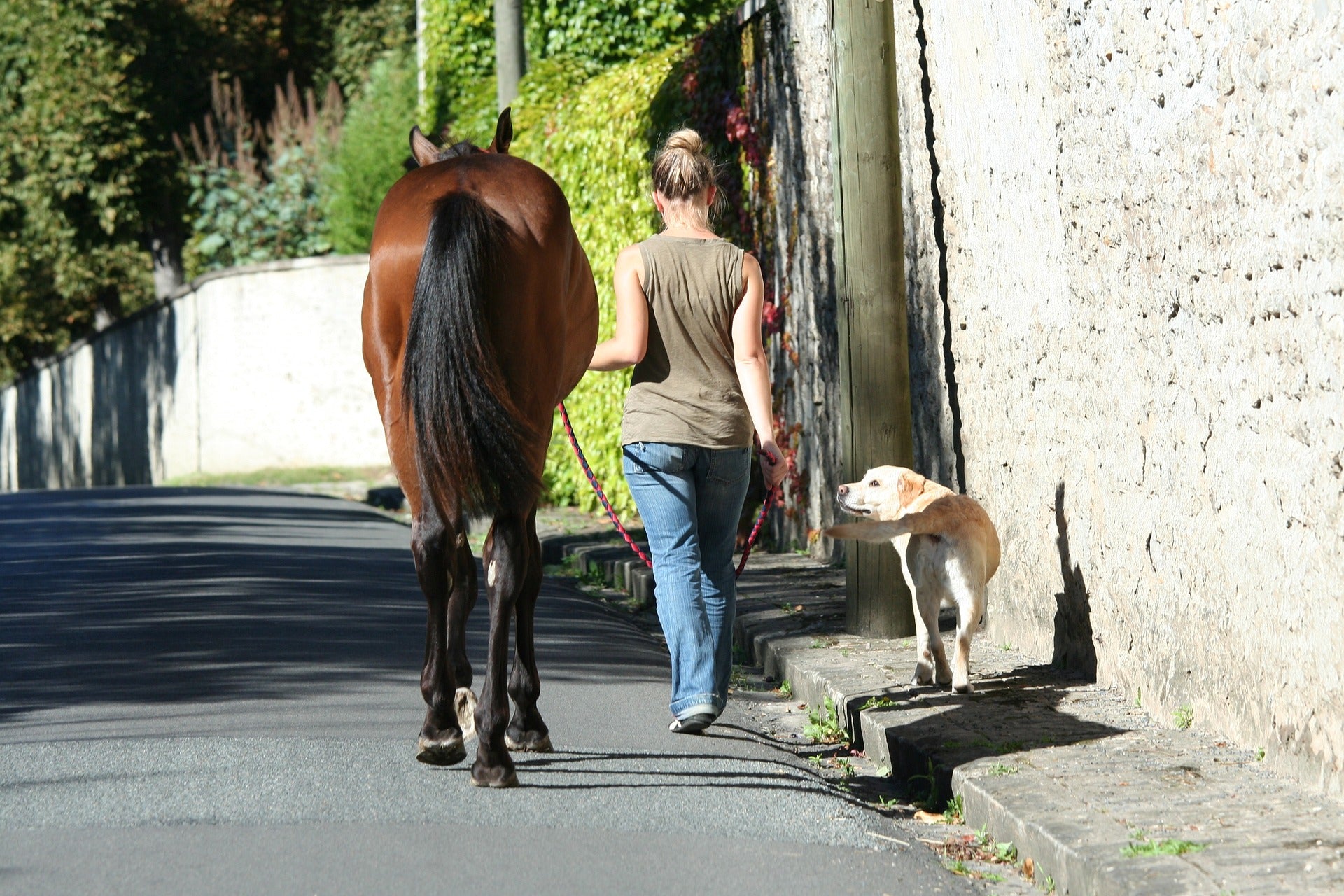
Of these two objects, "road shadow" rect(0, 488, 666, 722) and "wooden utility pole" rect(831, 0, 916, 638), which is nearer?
"road shadow" rect(0, 488, 666, 722)

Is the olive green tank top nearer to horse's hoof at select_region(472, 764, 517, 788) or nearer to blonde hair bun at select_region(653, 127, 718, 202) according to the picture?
blonde hair bun at select_region(653, 127, 718, 202)

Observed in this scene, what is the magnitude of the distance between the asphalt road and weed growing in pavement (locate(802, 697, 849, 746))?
315mm

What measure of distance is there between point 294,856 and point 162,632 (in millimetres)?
3686

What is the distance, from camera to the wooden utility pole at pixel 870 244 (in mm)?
7156

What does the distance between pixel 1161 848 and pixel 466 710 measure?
2.23m

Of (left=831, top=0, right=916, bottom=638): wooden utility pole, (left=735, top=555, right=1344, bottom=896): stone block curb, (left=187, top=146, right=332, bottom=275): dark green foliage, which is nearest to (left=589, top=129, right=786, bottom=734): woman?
(left=735, top=555, right=1344, bottom=896): stone block curb

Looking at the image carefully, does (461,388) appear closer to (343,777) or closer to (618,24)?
(343,777)

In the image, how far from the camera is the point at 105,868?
3984 millimetres

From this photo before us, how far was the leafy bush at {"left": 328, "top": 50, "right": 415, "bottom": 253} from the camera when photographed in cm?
2447

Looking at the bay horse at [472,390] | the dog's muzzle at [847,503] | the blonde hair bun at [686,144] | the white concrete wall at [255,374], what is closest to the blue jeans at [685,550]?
the bay horse at [472,390]

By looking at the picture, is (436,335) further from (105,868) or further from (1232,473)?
(1232,473)

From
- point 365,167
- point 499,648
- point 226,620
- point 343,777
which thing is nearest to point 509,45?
point 226,620

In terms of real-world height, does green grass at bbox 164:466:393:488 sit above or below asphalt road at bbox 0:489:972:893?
above

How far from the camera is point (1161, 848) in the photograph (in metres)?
3.91
